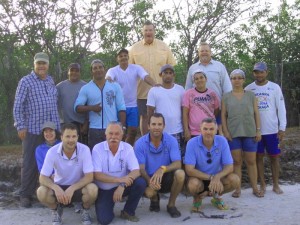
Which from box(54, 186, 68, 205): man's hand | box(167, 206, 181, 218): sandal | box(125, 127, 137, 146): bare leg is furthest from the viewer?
box(125, 127, 137, 146): bare leg

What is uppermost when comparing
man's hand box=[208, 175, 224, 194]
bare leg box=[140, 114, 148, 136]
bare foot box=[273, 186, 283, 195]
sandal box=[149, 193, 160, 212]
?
bare leg box=[140, 114, 148, 136]

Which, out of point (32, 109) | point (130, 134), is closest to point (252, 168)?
point (130, 134)

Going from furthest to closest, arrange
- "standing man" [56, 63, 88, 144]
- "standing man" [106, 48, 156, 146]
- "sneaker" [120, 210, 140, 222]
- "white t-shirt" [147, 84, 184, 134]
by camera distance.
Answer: "standing man" [106, 48, 156, 146] → "standing man" [56, 63, 88, 144] → "white t-shirt" [147, 84, 184, 134] → "sneaker" [120, 210, 140, 222]

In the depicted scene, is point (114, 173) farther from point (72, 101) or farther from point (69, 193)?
point (72, 101)

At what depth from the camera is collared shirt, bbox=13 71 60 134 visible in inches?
241

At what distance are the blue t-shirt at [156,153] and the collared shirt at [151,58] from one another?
128 centimetres

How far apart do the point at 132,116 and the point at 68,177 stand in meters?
1.63

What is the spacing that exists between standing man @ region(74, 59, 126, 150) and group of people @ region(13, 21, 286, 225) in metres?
0.01

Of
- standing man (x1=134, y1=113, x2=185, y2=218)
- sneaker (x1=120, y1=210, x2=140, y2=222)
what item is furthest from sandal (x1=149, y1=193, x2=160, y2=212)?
sneaker (x1=120, y1=210, x2=140, y2=222)

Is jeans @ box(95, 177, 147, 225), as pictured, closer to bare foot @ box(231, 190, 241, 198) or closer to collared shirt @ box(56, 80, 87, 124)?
collared shirt @ box(56, 80, 87, 124)

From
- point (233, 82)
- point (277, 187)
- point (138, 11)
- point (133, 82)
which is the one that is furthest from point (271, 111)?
point (138, 11)

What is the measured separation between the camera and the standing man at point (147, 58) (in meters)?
6.87

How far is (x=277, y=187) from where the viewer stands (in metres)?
6.82

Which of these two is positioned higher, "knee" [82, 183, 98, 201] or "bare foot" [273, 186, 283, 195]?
"knee" [82, 183, 98, 201]
